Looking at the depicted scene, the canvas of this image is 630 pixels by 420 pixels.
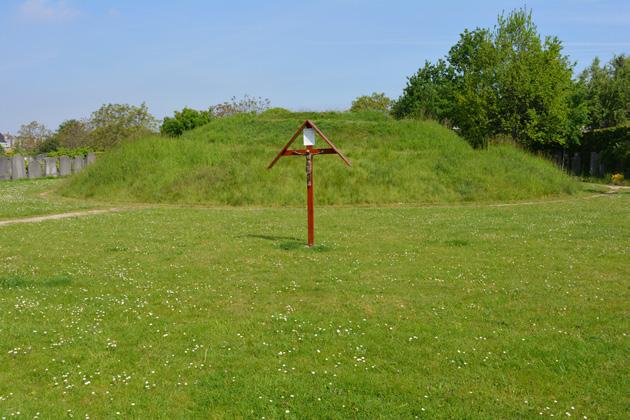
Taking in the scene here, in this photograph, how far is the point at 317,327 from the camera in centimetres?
659

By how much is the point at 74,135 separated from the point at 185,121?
105 feet

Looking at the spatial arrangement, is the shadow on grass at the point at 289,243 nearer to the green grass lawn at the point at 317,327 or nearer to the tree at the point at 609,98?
the green grass lawn at the point at 317,327

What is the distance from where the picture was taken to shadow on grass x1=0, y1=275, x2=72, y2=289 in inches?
334

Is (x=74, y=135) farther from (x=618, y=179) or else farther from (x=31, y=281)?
(x=31, y=281)

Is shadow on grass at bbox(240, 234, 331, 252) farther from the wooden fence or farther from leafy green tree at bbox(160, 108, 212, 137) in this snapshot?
leafy green tree at bbox(160, 108, 212, 137)

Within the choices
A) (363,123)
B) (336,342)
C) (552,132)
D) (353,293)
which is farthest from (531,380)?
(552,132)

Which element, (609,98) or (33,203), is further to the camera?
(609,98)

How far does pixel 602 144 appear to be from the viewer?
120ft

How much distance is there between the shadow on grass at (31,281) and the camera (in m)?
8.47

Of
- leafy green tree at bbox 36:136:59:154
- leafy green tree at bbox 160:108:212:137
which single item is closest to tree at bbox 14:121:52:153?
leafy green tree at bbox 36:136:59:154

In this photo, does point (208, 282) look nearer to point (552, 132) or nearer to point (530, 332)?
point (530, 332)

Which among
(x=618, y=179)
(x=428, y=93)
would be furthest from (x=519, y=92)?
(x=428, y=93)

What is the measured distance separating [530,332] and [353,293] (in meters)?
2.59

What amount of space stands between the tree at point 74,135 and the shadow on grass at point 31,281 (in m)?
60.3
